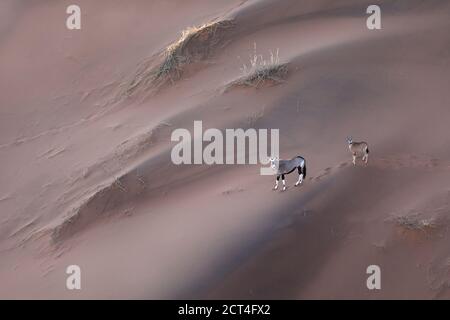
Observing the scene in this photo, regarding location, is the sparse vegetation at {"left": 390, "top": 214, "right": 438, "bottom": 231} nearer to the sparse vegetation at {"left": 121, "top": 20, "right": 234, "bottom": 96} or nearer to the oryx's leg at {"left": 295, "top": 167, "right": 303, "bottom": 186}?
the oryx's leg at {"left": 295, "top": 167, "right": 303, "bottom": 186}

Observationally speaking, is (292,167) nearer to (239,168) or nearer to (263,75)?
(239,168)

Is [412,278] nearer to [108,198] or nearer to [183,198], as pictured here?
[183,198]

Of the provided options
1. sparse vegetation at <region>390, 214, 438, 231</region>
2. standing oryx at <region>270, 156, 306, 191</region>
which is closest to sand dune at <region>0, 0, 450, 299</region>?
sparse vegetation at <region>390, 214, 438, 231</region>

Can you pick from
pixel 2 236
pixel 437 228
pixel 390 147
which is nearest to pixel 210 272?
pixel 437 228

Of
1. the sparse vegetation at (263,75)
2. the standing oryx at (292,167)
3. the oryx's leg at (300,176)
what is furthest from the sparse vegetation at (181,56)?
the oryx's leg at (300,176)

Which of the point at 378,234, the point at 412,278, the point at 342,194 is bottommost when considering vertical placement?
the point at 412,278
